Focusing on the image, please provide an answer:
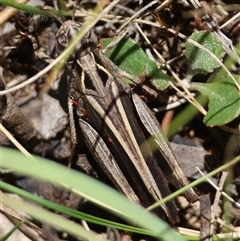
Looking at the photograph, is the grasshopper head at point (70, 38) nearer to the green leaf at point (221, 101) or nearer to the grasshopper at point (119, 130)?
the grasshopper at point (119, 130)

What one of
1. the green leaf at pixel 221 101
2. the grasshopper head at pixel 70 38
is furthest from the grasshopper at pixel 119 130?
the green leaf at pixel 221 101

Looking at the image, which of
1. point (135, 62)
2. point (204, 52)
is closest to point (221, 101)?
point (204, 52)

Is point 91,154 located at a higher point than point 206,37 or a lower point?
lower

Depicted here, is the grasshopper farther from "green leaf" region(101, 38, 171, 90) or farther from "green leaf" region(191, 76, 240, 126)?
"green leaf" region(191, 76, 240, 126)

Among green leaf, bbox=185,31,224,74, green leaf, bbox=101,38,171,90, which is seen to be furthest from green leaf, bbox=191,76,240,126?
green leaf, bbox=101,38,171,90

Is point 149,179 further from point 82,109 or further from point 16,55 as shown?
point 16,55

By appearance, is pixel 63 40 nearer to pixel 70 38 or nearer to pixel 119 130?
pixel 70 38

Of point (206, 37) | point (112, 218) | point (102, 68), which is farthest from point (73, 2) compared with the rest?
point (112, 218)
